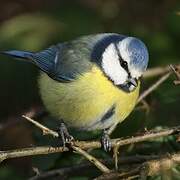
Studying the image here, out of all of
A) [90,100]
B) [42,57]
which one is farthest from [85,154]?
[42,57]

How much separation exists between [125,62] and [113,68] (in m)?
0.05

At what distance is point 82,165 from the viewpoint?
5.59 ft

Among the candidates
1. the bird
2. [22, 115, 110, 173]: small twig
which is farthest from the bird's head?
[22, 115, 110, 173]: small twig

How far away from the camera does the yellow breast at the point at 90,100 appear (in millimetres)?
2088

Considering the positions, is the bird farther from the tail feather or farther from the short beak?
the tail feather

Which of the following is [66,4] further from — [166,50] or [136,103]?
[136,103]

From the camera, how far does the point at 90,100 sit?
2.08m

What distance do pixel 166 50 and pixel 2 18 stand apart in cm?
124

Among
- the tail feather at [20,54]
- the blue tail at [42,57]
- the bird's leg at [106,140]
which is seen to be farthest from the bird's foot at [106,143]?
the tail feather at [20,54]

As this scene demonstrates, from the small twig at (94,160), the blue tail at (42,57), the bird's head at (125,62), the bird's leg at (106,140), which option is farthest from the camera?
the blue tail at (42,57)

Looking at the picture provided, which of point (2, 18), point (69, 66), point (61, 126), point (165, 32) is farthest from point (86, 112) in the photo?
point (2, 18)

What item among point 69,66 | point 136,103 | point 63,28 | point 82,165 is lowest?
point 82,165

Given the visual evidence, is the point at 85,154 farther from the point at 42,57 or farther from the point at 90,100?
the point at 42,57

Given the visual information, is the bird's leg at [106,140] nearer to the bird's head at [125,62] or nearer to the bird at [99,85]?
the bird at [99,85]
